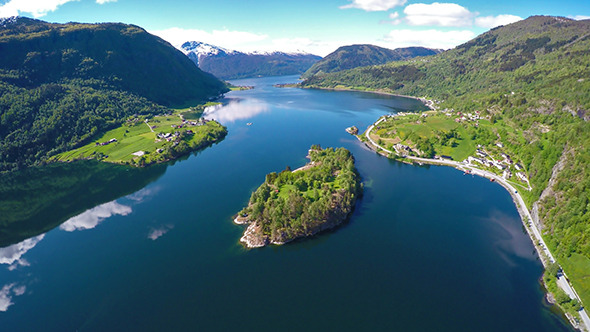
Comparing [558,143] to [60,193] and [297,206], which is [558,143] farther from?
[60,193]

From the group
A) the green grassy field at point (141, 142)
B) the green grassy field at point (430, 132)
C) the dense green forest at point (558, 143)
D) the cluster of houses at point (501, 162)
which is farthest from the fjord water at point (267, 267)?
the green grassy field at point (141, 142)

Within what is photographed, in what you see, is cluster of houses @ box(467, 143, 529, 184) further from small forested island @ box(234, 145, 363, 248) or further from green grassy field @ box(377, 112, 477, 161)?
small forested island @ box(234, 145, 363, 248)

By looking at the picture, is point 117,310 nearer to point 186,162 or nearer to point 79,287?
point 79,287

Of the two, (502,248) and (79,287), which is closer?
(79,287)

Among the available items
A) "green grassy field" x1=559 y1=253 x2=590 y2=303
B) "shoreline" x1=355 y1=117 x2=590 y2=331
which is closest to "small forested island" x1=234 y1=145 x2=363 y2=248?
"shoreline" x1=355 y1=117 x2=590 y2=331

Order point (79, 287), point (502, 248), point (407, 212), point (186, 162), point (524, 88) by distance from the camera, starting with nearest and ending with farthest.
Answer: point (79, 287) < point (502, 248) < point (407, 212) < point (186, 162) < point (524, 88)

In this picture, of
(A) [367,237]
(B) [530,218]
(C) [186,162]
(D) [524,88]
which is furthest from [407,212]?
(D) [524,88]
